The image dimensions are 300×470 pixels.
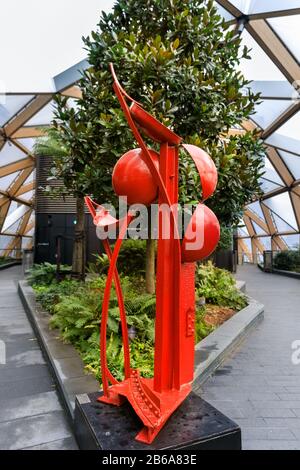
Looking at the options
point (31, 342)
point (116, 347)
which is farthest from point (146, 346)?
point (31, 342)

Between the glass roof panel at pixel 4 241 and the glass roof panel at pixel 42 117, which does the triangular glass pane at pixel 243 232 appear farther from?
the glass roof panel at pixel 42 117

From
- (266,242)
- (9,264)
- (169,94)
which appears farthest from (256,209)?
(169,94)

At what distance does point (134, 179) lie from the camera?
2.24 m

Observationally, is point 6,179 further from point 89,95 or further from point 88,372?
point 88,372

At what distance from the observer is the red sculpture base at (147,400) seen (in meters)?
2.10

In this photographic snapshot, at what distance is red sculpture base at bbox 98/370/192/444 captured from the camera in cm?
210

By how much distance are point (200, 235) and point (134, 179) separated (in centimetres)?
58

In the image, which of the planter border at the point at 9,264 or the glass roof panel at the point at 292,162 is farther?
the planter border at the point at 9,264

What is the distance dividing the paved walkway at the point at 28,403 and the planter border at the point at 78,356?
117mm

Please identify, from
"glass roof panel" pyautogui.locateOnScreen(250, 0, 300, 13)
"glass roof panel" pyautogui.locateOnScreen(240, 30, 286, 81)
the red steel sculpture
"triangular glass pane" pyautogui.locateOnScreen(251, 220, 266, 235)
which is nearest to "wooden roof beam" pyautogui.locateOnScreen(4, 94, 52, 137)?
"glass roof panel" pyautogui.locateOnScreen(240, 30, 286, 81)

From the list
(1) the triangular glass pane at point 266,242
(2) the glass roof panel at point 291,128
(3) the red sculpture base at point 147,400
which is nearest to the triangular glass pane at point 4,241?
(1) the triangular glass pane at point 266,242

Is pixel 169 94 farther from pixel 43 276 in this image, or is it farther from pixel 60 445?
pixel 43 276

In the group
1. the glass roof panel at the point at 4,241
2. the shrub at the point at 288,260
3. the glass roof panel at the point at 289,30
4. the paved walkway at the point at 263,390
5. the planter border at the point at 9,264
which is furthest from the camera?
the glass roof panel at the point at 4,241

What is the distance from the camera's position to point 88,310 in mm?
4828
